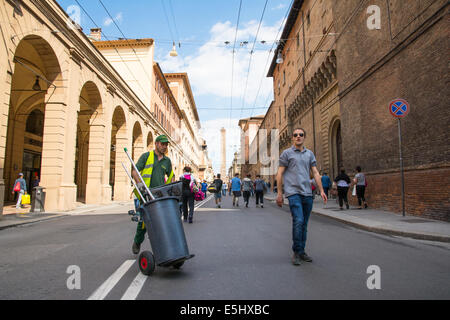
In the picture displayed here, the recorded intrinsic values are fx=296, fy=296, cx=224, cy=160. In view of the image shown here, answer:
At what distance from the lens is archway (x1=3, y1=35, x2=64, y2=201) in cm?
1383

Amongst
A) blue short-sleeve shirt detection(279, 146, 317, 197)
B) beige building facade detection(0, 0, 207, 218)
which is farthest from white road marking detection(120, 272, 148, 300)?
beige building facade detection(0, 0, 207, 218)

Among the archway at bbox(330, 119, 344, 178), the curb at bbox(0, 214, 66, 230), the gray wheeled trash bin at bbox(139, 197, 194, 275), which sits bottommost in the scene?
the curb at bbox(0, 214, 66, 230)

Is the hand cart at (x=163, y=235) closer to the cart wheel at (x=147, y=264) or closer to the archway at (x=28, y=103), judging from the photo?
the cart wheel at (x=147, y=264)

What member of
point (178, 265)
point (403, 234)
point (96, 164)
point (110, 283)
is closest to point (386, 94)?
point (403, 234)

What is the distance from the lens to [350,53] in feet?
48.2

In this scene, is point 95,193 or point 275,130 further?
point 275,130

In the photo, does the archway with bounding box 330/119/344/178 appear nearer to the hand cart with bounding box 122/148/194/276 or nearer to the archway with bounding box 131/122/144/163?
the hand cart with bounding box 122/148/194/276

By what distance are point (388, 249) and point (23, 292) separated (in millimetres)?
5352

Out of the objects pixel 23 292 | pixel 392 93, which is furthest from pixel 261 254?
pixel 392 93

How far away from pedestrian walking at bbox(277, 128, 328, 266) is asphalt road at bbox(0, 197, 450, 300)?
33 cm

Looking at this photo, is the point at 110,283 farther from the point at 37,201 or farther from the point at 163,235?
the point at 37,201

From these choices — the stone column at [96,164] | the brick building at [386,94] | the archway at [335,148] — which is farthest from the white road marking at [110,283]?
the archway at [335,148]

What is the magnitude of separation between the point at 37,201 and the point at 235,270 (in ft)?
39.0
